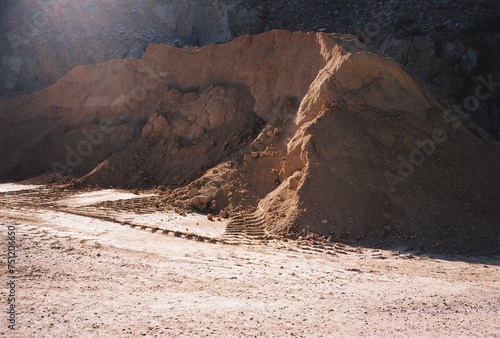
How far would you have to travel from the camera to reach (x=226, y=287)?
506cm

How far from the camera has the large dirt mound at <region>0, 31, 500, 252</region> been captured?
26.0 feet

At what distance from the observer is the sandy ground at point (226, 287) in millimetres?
3936

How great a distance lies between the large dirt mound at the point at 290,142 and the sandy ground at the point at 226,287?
3.67ft

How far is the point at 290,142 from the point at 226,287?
4.80 meters

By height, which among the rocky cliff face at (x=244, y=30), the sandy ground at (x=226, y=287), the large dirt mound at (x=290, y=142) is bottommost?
the sandy ground at (x=226, y=287)

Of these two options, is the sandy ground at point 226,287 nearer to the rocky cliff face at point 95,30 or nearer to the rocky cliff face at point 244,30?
the rocky cliff face at point 244,30

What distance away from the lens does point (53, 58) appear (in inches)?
1045

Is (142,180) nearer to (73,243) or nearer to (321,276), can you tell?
(73,243)

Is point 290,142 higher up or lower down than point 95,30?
lower down

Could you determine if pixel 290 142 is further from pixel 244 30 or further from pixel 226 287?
pixel 244 30

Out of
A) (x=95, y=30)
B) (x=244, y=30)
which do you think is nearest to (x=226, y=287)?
(x=244, y=30)

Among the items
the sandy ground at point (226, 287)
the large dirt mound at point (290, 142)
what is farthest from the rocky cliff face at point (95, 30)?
the sandy ground at point (226, 287)

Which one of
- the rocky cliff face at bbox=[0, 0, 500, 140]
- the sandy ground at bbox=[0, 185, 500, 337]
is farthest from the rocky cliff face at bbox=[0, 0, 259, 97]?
the sandy ground at bbox=[0, 185, 500, 337]

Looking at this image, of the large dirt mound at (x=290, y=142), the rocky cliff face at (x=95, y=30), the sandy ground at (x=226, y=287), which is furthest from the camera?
the rocky cliff face at (x=95, y=30)
